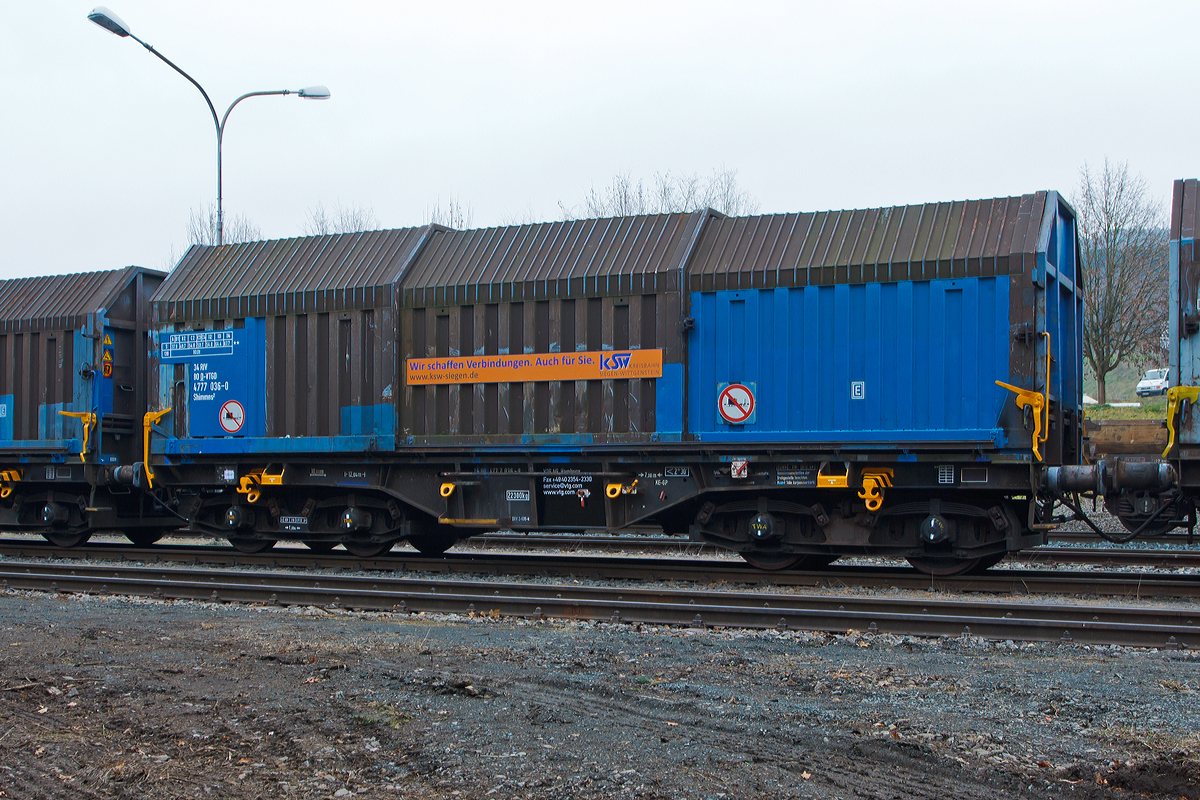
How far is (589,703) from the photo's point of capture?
6.00m

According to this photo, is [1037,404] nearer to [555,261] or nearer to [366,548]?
[555,261]

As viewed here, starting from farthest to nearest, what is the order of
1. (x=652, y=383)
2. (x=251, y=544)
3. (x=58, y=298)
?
(x=58, y=298), (x=251, y=544), (x=652, y=383)

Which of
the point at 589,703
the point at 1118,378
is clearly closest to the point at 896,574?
the point at 589,703

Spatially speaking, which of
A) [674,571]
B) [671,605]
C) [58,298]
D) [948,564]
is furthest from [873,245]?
[58,298]

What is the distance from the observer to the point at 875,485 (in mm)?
11008

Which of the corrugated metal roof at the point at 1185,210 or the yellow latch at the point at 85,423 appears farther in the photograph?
the yellow latch at the point at 85,423

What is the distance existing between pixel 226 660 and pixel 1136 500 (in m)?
8.69

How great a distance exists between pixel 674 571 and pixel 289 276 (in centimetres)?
677

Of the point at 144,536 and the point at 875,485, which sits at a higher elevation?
the point at 875,485

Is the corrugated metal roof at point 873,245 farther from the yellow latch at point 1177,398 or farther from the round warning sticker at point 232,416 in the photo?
the round warning sticker at point 232,416

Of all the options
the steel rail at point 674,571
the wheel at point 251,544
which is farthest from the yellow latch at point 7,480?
the wheel at point 251,544

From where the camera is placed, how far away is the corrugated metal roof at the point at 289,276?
13664 mm

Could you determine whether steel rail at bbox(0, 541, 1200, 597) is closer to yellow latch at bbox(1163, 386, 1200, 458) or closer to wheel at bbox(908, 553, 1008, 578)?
wheel at bbox(908, 553, 1008, 578)

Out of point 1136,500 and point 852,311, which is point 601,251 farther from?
point 1136,500
